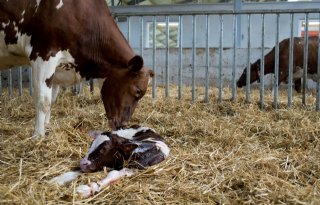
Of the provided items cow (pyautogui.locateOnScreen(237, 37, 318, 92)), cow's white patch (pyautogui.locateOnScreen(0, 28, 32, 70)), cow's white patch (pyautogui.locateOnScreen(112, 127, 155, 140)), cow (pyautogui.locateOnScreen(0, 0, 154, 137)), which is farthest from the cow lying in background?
cow (pyautogui.locateOnScreen(237, 37, 318, 92))

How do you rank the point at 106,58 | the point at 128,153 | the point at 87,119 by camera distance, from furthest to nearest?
the point at 87,119 < the point at 106,58 < the point at 128,153

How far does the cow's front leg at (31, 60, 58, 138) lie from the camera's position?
4453 mm

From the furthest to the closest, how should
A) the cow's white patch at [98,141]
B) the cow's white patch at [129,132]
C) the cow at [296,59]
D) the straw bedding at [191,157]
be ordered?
the cow at [296,59]
the cow's white patch at [129,132]
the cow's white patch at [98,141]
the straw bedding at [191,157]

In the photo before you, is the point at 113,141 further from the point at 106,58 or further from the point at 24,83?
the point at 24,83

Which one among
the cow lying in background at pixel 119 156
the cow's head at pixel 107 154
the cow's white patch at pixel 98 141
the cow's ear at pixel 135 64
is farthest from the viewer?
the cow's ear at pixel 135 64

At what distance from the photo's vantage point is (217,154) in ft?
12.9

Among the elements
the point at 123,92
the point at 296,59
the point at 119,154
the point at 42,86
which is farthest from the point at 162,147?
the point at 296,59

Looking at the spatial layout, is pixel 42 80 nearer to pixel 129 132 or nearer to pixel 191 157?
pixel 129 132

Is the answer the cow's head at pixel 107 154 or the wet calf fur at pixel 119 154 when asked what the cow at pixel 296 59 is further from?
the cow's head at pixel 107 154

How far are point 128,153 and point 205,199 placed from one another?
3.01ft

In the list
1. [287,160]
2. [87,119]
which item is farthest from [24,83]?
[287,160]

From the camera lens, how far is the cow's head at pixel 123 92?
4.70 meters

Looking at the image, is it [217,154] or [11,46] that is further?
[11,46]

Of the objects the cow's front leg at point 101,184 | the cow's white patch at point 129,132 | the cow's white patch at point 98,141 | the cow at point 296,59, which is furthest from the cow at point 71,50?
the cow at point 296,59
